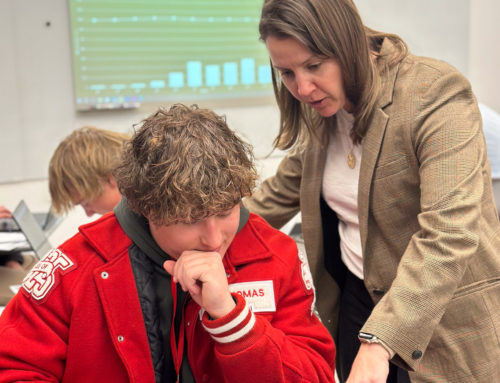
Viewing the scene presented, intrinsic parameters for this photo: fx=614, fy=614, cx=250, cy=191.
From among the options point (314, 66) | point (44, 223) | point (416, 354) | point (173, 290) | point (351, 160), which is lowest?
point (44, 223)

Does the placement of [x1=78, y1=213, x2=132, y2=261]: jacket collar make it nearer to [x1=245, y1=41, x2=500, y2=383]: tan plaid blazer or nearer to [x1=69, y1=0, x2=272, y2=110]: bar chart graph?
[x1=245, y1=41, x2=500, y2=383]: tan plaid blazer

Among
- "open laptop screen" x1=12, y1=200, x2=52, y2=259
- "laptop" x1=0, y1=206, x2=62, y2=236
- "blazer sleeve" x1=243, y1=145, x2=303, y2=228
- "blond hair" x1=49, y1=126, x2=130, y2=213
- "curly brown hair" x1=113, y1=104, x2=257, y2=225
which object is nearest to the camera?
"curly brown hair" x1=113, y1=104, x2=257, y2=225

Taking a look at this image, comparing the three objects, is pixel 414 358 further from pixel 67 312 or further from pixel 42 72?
pixel 42 72

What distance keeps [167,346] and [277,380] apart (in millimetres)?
208

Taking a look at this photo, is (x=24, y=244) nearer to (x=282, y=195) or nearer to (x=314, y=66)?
(x=282, y=195)

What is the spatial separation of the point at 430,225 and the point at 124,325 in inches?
22.3

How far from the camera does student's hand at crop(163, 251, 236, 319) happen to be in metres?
0.94

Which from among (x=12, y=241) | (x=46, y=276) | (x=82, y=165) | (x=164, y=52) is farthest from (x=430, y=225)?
(x=164, y=52)

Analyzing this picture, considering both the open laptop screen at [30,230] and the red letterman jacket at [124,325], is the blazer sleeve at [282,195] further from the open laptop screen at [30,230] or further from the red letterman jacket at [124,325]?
the open laptop screen at [30,230]

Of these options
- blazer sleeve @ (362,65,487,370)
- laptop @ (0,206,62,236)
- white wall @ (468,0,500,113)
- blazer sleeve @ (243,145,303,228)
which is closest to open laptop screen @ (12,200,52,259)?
laptop @ (0,206,62,236)

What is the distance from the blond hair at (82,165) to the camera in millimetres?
1802

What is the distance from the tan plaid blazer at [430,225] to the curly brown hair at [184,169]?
35cm

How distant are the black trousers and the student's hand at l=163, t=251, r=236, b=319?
2.13 ft

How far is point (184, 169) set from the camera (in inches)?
36.9
